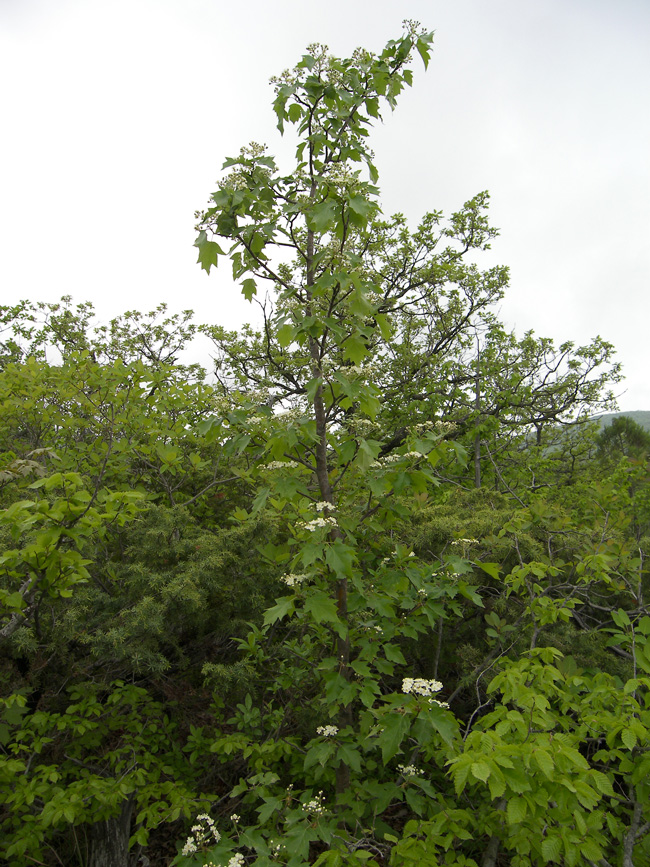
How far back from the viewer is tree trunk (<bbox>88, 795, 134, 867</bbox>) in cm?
332

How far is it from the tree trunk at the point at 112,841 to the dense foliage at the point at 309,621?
0.13 feet

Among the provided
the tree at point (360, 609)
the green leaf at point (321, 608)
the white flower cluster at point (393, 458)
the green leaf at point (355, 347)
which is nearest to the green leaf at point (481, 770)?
the tree at point (360, 609)

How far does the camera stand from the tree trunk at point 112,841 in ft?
10.9

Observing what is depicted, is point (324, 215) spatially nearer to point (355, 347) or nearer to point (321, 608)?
point (355, 347)

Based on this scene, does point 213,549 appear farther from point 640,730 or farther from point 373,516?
point 640,730

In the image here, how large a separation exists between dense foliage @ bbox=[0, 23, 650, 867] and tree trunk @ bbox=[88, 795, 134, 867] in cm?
4

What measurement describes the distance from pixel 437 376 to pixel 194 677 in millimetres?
7974

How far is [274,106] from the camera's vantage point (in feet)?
8.15

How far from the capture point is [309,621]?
9.54 ft

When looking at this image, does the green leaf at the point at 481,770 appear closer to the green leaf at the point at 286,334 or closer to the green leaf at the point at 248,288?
the green leaf at the point at 286,334

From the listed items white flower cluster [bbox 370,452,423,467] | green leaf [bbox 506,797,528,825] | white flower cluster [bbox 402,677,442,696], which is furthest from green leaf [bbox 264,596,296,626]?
green leaf [bbox 506,797,528,825]

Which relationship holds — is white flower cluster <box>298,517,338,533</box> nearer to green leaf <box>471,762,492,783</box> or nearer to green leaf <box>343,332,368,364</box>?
green leaf <box>343,332,368,364</box>

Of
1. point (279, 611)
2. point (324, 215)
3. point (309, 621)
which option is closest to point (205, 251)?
point (324, 215)

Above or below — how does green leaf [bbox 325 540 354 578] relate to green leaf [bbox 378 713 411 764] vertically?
above
